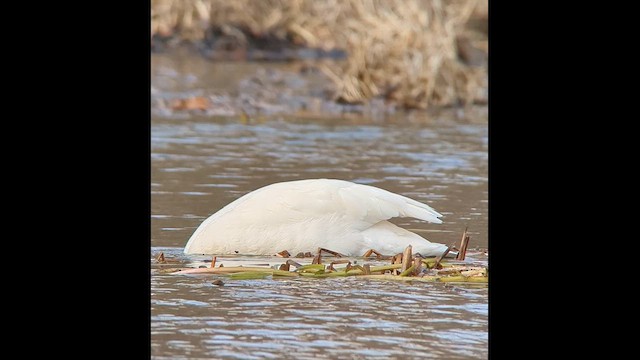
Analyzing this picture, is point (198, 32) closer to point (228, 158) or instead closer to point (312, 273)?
point (228, 158)

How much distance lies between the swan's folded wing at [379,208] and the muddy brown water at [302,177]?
1.49 ft

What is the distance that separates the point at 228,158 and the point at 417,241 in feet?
→ 15.4

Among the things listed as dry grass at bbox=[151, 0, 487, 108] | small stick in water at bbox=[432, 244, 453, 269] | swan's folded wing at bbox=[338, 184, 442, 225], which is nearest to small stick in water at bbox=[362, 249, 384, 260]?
swan's folded wing at bbox=[338, 184, 442, 225]

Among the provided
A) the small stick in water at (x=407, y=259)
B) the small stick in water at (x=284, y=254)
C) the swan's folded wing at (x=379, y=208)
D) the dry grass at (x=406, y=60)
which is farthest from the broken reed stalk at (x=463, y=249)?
the dry grass at (x=406, y=60)

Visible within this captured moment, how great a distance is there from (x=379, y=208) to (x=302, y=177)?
10.8ft

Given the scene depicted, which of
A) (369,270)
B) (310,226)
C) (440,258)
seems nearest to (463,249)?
(440,258)

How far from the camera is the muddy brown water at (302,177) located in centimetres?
663

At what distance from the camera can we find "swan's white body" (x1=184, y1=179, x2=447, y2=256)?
845 centimetres

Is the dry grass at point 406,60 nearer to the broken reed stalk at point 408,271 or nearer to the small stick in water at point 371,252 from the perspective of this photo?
the small stick in water at point 371,252
